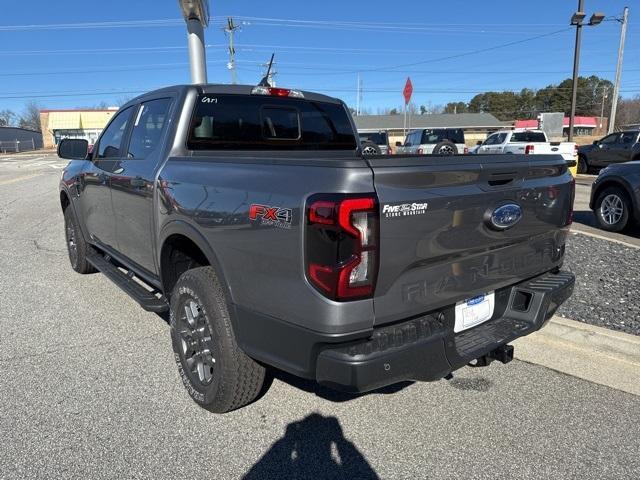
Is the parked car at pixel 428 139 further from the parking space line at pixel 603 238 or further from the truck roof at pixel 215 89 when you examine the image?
the truck roof at pixel 215 89

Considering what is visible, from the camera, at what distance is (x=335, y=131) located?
14.6ft

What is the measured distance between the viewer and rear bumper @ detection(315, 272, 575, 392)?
82.7 inches

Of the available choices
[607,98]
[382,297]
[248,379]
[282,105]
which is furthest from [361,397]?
[607,98]

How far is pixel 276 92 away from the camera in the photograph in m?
4.04

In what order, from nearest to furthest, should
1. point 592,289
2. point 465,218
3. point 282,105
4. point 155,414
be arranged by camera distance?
point 465,218, point 155,414, point 282,105, point 592,289

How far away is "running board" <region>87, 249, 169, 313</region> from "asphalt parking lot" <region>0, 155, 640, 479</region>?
0.43 m

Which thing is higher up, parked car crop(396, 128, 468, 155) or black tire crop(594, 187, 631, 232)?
parked car crop(396, 128, 468, 155)

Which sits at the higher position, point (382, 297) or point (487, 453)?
point (382, 297)

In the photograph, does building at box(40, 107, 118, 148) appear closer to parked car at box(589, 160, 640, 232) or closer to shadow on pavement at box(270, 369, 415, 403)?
parked car at box(589, 160, 640, 232)

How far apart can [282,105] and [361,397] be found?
→ 7.92ft

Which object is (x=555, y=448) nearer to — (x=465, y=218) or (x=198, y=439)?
(x=465, y=218)

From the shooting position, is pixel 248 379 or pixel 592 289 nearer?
pixel 248 379

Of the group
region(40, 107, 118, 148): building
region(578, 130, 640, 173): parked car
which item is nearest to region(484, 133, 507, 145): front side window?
region(578, 130, 640, 173): parked car

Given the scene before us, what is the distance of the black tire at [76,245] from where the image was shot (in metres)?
5.56
